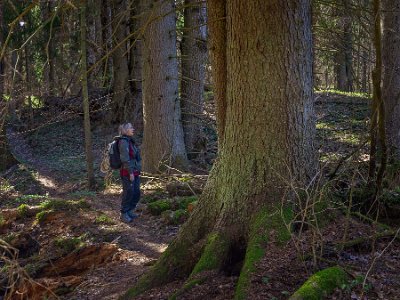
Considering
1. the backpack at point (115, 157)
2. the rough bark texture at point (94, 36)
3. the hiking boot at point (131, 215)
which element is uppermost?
the rough bark texture at point (94, 36)

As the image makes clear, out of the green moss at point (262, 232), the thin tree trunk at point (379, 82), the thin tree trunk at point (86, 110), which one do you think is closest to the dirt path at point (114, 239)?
the thin tree trunk at point (86, 110)

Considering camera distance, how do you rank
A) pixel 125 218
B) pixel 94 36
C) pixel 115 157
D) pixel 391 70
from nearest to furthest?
pixel 115 157, pixel 125 218, pixel 391 70, pixel 94 36

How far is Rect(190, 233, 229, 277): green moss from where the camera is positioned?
5.49m

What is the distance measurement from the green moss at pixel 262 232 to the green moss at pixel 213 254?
281mm

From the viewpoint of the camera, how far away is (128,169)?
1005 centimetres

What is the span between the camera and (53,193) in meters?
15.6

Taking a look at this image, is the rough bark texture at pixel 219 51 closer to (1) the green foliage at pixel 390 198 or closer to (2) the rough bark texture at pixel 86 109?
(1) the green foliage at pixel 390 198

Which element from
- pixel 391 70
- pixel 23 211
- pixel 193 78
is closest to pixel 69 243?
pixel 23 211

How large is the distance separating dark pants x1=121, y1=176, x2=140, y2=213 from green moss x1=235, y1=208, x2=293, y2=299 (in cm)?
492

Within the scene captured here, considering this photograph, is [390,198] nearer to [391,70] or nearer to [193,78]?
[391,70]

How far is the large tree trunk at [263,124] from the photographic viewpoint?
5.53 meters

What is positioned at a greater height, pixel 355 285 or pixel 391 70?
pixel 391 70

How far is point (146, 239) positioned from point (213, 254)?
12.7ft

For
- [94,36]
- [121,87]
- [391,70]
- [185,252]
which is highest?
[94,36]
